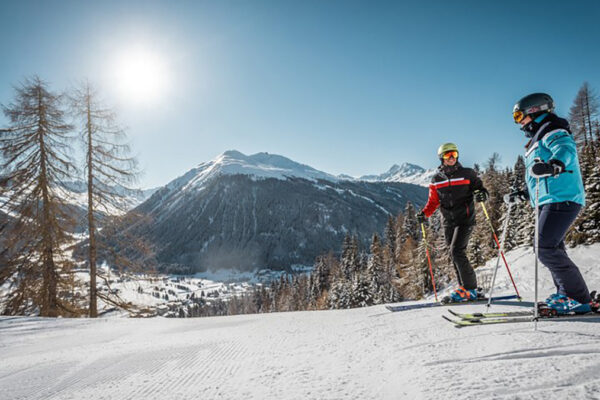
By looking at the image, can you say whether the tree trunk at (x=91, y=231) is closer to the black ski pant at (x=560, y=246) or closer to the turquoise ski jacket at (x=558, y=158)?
the black ski pant at (x=560, y=246)

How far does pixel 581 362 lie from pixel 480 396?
2.93 ft

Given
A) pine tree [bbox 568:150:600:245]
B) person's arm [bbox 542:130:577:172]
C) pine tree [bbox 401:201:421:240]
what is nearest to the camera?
person's arm [bbox 542:130:577:172]

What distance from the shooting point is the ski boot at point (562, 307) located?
312cm

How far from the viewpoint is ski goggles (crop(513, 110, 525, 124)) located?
3496mm

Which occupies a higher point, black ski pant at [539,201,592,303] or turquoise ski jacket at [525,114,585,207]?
turquoise ski jacket at [525,114,585,207]

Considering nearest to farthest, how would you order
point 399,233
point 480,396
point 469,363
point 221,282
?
point 480,396 → point 469,363 → point 399,233 → point 221,282

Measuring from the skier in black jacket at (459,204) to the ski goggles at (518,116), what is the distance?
141cm

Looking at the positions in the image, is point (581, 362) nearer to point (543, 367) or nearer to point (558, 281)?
point (543, 367)

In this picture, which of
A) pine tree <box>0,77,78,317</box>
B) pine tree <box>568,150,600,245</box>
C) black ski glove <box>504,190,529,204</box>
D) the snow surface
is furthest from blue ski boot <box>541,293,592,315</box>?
pine tree <box>0,77,78,317</box>

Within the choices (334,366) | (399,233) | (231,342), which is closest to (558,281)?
(334,366)

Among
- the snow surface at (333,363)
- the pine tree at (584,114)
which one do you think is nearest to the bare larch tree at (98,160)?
the snow surface at (333,363)

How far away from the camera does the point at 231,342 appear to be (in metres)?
3.49

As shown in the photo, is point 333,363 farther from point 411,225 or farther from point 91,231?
point 411,225

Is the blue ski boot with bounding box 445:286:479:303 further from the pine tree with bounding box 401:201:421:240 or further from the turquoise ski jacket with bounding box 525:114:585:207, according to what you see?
the pine tree with bounding box 401:201:421:240
